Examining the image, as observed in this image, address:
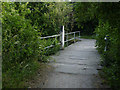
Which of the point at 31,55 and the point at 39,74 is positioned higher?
the point at 31,55

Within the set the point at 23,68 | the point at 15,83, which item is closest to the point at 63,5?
the point at 23,68

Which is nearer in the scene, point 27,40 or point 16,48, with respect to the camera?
point 16,48

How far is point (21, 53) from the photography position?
14.1ft

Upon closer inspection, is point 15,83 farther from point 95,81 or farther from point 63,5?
point 63,5

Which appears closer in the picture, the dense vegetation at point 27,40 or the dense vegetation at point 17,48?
the dense vegetation at point 27,40

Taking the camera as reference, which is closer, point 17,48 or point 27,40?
point 17,48

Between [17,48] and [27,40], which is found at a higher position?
[27,40]

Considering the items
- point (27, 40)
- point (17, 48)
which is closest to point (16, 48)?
point (17, 48)

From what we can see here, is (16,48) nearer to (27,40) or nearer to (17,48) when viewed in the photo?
(17,48)

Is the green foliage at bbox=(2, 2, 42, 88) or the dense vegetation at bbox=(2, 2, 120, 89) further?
the green foliage at bbox=(2, 2, 42, 88)

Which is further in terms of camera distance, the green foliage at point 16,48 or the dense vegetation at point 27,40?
the green foliage at point 16,48

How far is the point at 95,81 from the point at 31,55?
6.78 feet

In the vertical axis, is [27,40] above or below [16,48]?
above

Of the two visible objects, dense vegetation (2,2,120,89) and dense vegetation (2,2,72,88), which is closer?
dense vegetation (2,2,120,89)
